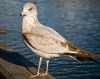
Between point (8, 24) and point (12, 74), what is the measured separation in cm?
2096

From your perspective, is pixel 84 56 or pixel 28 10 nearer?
pixel 84 56

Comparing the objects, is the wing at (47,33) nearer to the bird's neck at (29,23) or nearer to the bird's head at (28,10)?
the bird's neck at (29,23)

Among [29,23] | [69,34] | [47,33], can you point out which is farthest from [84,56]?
[69,34]

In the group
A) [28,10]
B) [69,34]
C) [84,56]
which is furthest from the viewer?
[69,34]

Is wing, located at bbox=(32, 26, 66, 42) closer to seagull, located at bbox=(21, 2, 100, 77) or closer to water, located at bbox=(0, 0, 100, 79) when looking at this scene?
seagull, located at bbox=(21, 2, 100, 77)

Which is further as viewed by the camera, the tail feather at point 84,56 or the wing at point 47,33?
the wing at point 47,33

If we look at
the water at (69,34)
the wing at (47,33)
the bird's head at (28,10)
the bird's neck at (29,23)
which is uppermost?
the bird's head at (28,10)

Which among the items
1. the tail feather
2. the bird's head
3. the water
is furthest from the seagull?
the water

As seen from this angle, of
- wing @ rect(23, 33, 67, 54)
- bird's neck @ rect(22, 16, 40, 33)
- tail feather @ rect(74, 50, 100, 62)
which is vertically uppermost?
bird's neck @ rect(22, 16, 40, 33)

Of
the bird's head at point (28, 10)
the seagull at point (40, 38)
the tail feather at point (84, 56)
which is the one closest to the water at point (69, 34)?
the seagull at point (40, 38)

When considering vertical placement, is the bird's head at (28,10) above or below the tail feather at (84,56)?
above

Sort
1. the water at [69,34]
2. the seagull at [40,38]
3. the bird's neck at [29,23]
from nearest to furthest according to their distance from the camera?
the seagull at [40,38], the bird's neck at [29,23], the water at [69,34]

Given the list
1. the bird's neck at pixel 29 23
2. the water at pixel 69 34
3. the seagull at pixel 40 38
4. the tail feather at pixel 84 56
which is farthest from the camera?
the water at pixel 69 34

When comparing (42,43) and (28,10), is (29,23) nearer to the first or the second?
(28,10)
